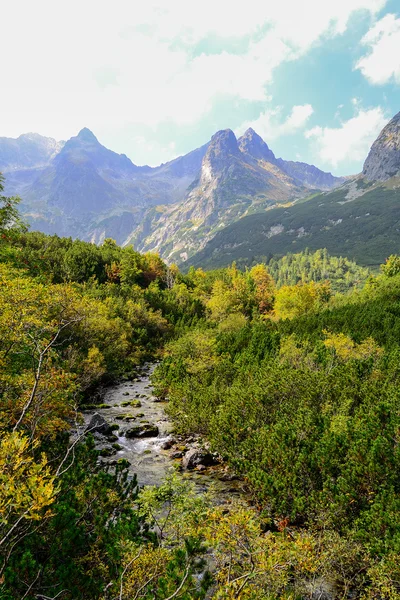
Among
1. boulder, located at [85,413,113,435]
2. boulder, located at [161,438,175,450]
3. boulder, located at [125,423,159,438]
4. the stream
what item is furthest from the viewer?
boulder, located at [125,423,159,438]

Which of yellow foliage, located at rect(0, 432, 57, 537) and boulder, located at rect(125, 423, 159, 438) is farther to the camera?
boulder, located at rect(125, 423, 159, 438)

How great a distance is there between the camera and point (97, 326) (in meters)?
36.8

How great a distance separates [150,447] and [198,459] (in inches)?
171

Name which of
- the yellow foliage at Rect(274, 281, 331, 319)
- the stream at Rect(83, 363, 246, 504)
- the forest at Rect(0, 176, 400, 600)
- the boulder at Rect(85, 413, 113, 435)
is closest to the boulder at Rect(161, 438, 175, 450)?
the stream at Rect(83, 363, 246, 504)

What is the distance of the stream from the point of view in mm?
16922

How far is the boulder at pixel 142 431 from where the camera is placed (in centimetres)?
2339

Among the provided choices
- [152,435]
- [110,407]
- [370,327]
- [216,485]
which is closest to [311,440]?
[216,485]

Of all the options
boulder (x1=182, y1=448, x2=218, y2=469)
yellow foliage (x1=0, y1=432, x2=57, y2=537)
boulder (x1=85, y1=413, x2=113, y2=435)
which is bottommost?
boulder (x1=182, y1=448, x2=218, y2=469)

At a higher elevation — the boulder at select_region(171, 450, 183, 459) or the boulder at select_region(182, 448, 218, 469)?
the boulder at select_region(182, 448, 218, 469)

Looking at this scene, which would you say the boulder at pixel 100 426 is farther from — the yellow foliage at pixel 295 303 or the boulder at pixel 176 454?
the yellow foliage at pixel 295 303

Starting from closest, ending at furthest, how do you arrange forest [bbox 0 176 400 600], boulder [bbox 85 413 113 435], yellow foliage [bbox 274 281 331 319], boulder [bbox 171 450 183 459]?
forest [bbox 0 176 400 600], boulder [bbox 171 450 183 459], boulder [bbox 85 413 113 435], yellow foliage [bbox 274 281 331 319]

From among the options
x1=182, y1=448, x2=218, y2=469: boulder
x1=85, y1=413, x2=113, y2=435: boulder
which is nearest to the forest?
x1=182, y1=448, x2=218, y2=469: boulder

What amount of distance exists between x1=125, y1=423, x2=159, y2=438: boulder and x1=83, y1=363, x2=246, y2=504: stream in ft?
0.23

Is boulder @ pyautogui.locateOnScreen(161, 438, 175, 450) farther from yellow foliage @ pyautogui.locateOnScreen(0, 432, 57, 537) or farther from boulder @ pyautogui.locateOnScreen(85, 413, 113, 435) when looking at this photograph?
yellow foliage @ pyautogui.locateOnScreen(0, 432, 57, 537)
